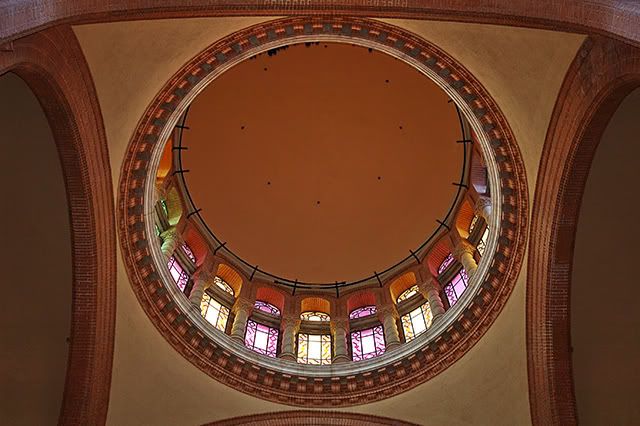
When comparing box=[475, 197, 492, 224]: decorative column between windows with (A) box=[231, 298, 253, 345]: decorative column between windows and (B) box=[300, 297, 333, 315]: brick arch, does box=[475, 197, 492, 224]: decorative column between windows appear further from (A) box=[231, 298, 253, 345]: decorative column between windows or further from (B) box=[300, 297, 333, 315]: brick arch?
(A) box=[231, 298, 253, 345]: decorative column between windows

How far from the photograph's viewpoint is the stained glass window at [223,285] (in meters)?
20.5

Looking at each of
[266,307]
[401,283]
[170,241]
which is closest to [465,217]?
[401,283]

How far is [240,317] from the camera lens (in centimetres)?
1933

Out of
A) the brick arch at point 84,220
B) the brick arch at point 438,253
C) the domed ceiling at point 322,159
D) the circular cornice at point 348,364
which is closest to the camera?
the brick arch at point 84,220

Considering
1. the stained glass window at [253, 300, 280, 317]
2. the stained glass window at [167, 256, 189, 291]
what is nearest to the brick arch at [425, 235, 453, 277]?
the stained glass window at [253, 300, 280, 317]

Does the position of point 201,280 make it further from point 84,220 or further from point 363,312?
point 84,220

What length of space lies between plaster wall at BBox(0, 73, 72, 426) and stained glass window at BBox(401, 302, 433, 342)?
8.65 meters

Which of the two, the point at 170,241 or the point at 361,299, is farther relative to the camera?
the point at 361,299

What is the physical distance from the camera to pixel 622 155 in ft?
43.6

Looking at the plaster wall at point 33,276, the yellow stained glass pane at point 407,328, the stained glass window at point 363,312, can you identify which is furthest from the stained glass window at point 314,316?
the plaster wall at point 33,276

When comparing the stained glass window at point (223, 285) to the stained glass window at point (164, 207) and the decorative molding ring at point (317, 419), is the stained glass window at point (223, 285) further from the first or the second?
the decorative molding ring at point (317, 419)

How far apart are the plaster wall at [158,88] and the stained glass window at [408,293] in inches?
167

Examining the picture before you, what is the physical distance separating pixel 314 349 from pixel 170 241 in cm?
466

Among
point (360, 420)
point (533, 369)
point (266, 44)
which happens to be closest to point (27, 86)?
point (266, 44)
